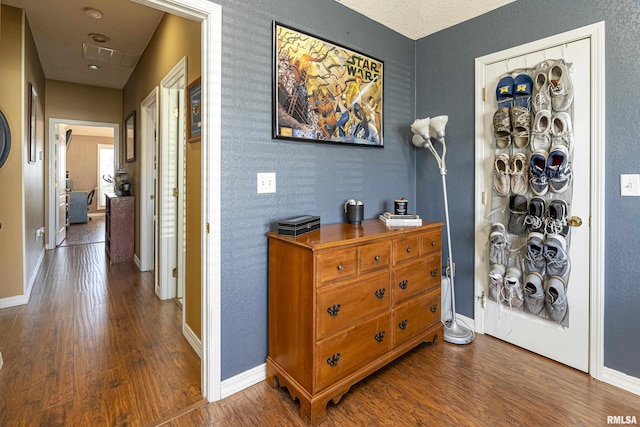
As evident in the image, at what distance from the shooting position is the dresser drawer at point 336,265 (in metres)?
1.58

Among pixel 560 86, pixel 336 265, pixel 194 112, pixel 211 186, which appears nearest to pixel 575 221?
pixel 560 86

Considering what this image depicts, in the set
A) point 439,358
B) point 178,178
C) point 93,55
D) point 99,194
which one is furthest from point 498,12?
point 99,194

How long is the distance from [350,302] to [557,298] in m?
1.36

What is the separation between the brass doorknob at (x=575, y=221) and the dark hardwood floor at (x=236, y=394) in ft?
2.98

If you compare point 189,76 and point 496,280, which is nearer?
point 496,280

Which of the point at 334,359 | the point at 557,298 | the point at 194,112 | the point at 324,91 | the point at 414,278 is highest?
the point at 324,91

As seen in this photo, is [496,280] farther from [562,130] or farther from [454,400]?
[562,130]

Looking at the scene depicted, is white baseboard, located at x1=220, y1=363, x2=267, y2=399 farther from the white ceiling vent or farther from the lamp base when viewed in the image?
the white ceiling vent

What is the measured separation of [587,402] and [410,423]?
100cm

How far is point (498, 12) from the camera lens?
7.59 feet

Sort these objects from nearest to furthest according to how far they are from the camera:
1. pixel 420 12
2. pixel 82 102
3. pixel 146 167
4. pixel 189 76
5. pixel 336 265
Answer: pixel 336 265 → pixel 189 76 → pixel 420 12 → pixel 146 167 → pixel 82 102

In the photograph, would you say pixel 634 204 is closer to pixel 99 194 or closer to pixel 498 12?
pixel 498 12

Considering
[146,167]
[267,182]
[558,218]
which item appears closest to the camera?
[267,182]

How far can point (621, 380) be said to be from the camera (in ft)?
6.08
